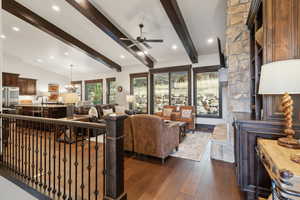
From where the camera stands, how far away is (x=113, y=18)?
446 cm

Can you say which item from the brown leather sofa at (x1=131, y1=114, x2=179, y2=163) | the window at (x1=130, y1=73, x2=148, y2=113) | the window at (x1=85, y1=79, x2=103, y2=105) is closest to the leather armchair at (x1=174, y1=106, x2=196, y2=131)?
the window at (x1=130, y1=73, x2=148, y2=113)

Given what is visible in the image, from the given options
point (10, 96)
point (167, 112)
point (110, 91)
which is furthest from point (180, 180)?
point (10, 96)

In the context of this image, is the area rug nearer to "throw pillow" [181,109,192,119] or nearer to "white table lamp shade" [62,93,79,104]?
"throw pillow" [181,109,192,119]

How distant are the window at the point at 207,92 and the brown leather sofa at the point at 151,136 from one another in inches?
142

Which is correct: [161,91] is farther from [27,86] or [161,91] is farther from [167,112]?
[27,86]

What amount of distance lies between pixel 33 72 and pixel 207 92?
34.7 feet

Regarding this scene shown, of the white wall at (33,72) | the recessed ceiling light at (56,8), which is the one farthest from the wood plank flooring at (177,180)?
the white wall at (33,72)

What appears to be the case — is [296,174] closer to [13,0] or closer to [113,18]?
[113,18]

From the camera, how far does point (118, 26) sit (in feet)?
16.0

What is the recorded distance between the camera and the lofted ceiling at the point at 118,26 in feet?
12.5

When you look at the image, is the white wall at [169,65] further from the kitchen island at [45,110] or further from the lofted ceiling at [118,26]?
the kitchen island at [45,110]

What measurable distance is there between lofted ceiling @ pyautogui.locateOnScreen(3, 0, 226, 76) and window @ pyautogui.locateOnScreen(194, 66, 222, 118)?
0.84 meters

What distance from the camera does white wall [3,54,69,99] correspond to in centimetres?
798

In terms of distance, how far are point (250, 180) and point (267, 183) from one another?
0.17 m
